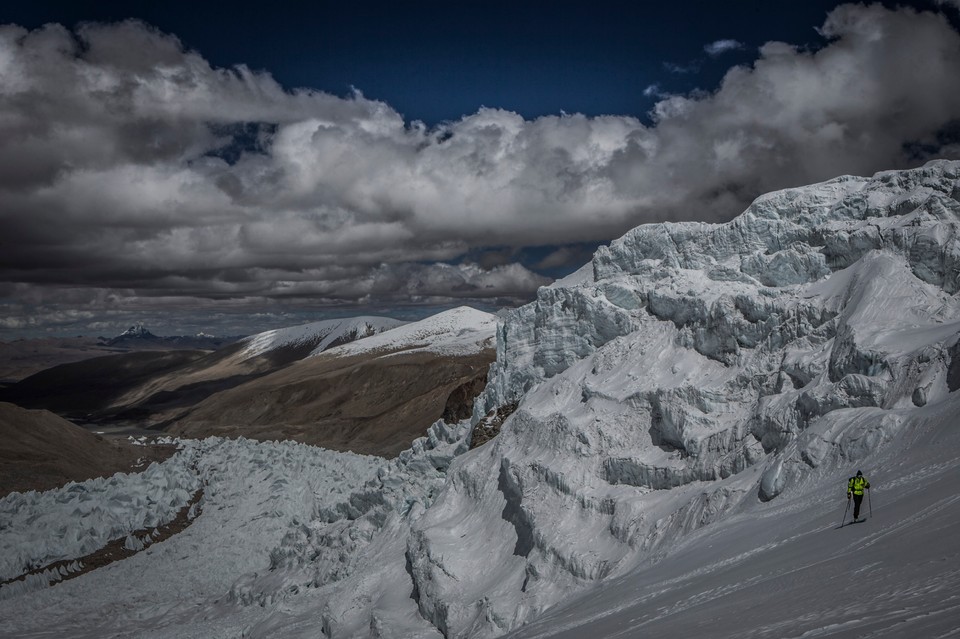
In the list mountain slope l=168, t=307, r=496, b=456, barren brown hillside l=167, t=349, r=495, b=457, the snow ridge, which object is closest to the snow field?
the snow ridge

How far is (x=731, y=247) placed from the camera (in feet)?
107

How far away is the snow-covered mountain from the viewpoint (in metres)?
13.7

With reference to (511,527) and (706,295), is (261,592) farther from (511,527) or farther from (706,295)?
(706,295)

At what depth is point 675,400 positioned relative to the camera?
27.6m

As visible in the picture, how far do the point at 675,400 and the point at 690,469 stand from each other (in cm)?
313

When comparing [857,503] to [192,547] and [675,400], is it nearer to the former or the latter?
[675,400]

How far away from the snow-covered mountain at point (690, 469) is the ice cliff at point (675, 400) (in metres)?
0.10

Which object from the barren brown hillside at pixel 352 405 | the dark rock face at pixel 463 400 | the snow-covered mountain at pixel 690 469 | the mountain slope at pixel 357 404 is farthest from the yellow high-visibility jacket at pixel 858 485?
the mountain slope at pixel 357 404

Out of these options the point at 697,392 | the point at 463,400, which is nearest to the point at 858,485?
the point at 697,392

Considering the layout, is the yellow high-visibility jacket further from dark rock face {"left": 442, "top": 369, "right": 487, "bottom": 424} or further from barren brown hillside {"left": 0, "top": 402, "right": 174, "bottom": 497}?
barren brown hillside {"left": 0, "top": 402, "right": 174, "bottom": 497}

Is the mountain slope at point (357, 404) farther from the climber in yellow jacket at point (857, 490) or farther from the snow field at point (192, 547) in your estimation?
the climber in yellow jacket at point (857, 490)

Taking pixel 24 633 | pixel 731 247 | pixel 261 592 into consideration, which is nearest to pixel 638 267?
pixel 731 247

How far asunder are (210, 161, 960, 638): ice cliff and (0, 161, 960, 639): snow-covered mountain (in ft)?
0.33

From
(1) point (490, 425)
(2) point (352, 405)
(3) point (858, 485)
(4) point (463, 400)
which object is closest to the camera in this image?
(3) point (858, 485)
